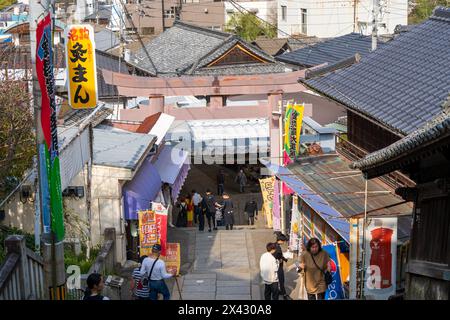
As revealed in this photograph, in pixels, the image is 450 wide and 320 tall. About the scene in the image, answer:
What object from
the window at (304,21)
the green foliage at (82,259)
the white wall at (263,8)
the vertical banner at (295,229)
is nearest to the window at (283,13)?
the window at (304,21)

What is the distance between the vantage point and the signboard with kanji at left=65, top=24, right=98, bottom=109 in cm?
1326

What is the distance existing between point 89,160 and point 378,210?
744cm

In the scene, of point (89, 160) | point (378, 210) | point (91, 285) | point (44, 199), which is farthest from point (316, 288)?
point (89, 160)

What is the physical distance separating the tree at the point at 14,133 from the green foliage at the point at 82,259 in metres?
2.27

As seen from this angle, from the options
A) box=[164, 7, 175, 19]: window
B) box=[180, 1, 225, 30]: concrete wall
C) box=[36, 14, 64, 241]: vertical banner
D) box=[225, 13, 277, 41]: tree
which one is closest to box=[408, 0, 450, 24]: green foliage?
box=[225, 13, 277, 41]: tree

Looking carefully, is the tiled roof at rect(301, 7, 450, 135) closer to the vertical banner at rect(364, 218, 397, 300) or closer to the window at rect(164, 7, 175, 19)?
the vertical banner at rect(364, 218, 397, 300)

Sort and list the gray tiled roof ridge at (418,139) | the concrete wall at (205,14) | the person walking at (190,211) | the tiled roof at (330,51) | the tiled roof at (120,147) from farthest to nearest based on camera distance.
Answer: the concrete wall at (205,14)
the tiled roof at (330,51)
the person walking at (190,211)
the tiled roof at (120,147)
the gray tiled roof ridge at (418,139)

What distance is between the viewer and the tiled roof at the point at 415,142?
7.85 metres

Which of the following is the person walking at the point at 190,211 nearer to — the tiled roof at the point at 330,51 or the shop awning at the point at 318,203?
the shop awning at the point at 318,203

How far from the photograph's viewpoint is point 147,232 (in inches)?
694

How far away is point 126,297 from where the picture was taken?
50.2ft

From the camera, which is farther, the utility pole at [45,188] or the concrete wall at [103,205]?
the concrete wall at [103,205]

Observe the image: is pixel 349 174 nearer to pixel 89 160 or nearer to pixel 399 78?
pixel 399 78

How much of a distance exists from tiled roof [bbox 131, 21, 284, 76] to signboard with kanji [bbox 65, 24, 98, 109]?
615 inches
